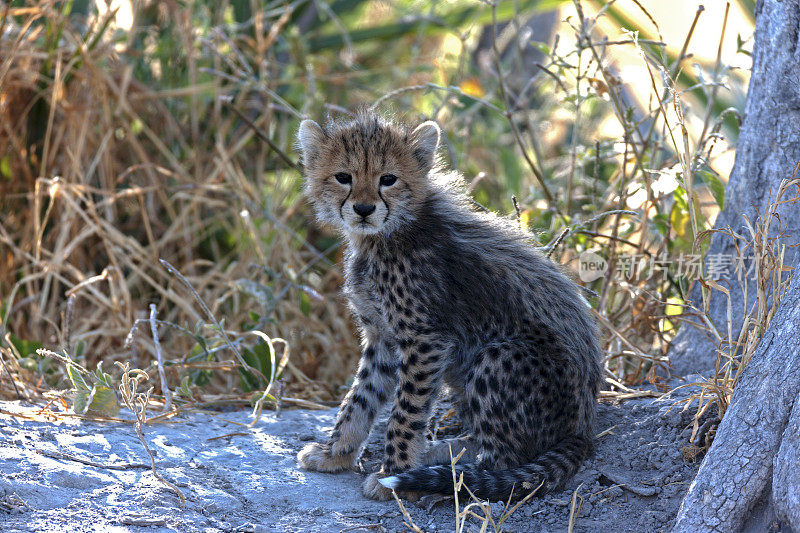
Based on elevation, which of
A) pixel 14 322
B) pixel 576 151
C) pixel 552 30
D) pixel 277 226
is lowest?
pixel 14 322

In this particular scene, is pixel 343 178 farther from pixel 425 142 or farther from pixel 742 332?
pixel 742 332

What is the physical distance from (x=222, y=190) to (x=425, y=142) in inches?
78.9

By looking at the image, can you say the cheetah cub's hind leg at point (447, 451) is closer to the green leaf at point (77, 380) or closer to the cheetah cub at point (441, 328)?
the cheetah cub at point (441, 328)

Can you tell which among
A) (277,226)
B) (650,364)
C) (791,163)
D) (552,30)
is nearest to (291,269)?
(277,226)

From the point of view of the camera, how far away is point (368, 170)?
10.6ft

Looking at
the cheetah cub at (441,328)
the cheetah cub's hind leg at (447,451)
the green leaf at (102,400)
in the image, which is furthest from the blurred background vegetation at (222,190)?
the cheetah cub's hind leg at (447,451)

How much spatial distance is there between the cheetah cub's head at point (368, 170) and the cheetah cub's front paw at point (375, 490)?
920 millimetres

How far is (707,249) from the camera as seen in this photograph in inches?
136

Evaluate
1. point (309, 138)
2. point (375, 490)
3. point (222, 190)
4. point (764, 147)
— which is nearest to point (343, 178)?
point (309, 138)

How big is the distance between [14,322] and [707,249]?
366 centimetres

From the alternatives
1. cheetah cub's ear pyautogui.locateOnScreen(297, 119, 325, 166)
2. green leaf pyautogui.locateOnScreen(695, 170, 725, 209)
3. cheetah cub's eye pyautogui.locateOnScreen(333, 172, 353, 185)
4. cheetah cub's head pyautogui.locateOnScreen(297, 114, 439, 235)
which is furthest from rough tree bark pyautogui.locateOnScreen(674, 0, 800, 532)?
cheetah cub's ear pyautogui.locateOnScreen(297, 119, 325, 166)

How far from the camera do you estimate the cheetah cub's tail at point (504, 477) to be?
2686 millimetres

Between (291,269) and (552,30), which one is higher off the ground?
(552,30)

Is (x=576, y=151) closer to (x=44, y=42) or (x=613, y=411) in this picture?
(x=613, y=411)
